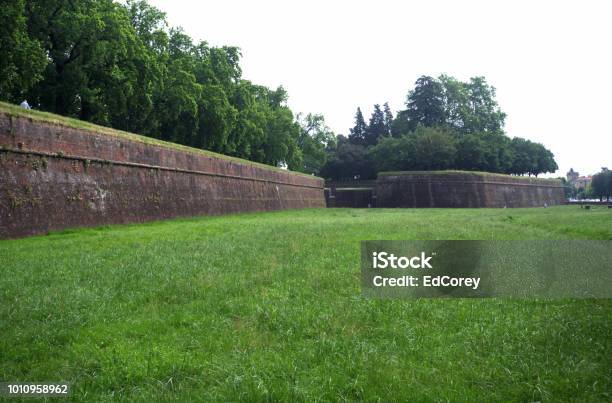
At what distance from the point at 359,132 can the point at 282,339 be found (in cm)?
6655

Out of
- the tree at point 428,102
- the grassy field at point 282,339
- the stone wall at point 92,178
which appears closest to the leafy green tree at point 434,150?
the tree at point 428,102

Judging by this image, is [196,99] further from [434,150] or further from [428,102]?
[428,102]

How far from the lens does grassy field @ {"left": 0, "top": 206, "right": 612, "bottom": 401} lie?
10.4ft

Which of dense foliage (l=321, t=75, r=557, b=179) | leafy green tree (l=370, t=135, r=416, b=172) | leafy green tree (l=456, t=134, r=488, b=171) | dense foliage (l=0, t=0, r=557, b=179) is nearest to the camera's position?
dense foliage (l=0, t=0, r=557, b=179)

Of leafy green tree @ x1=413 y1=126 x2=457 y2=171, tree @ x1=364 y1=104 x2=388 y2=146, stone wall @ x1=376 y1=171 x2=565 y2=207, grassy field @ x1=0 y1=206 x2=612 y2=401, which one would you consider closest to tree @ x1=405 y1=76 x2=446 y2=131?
tree @ x1=364 y1=104 x2=388 y2=146

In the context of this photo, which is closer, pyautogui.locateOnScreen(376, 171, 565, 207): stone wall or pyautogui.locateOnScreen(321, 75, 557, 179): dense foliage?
pyautogui.locateOnScreen(376, 171, 565, 207): stone wall

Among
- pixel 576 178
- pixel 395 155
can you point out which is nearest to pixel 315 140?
pixel 395 155

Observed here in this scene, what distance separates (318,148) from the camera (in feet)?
189

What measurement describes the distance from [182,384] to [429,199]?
39.3 m

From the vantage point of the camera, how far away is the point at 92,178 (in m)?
15.5

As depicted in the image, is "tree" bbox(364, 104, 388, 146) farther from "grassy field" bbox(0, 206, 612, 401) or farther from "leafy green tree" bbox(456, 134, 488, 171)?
"grassy field" bbox(0, 206, 612, 401)

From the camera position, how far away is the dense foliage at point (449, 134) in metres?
53.3

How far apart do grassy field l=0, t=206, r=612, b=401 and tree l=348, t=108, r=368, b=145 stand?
62.8 meters

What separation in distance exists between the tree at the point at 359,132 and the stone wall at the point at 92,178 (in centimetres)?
4469
